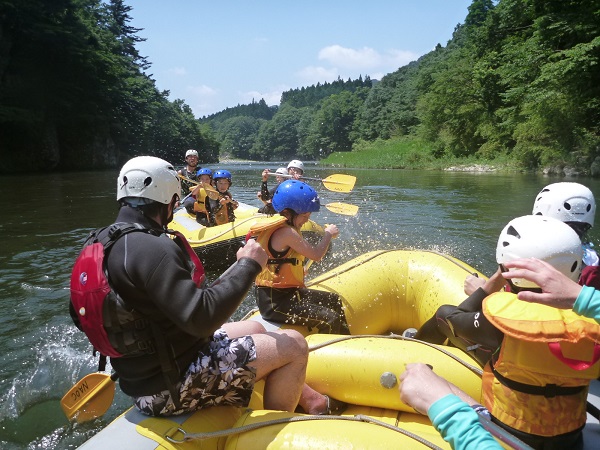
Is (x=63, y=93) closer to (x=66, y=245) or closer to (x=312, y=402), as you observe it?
(x=66, y=245)

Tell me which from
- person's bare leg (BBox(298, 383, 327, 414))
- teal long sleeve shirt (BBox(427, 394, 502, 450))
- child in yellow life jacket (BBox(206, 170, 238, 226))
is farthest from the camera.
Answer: child in yellow life jacket (BBox(206, 170, 238, 226))

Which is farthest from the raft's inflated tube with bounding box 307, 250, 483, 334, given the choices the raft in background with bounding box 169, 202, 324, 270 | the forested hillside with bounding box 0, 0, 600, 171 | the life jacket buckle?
the forested hillside with bounding box 0, 0, 600, 171

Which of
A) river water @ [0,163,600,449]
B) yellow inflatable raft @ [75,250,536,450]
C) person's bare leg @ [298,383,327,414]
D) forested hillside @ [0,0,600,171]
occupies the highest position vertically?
forested hillside @ [0,0,600,171]

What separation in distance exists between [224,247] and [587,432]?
19.7 feet

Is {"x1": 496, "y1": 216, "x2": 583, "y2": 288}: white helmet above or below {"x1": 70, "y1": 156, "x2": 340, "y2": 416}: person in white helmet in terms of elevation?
above

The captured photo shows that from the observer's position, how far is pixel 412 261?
4.31 m

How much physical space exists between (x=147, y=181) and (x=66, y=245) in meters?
8.24

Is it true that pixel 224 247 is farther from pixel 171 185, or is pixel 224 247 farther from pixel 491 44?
pixel 491 44

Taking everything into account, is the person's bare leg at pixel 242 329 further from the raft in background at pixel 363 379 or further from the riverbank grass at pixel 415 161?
the riverbank grass at pixel 415 161

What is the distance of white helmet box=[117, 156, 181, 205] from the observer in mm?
2008

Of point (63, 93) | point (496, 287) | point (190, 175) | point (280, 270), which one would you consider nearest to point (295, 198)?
point (280, 270)

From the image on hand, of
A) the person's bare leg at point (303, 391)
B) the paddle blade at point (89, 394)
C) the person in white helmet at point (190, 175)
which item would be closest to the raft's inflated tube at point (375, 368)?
the person's bare leg at point (303, 391)

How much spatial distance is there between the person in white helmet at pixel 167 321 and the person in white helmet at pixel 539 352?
94 cm

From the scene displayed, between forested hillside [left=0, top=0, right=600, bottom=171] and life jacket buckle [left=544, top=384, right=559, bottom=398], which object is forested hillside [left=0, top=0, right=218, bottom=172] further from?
life jacket buckle [left=544, top=384, right=559, bottom=398]
